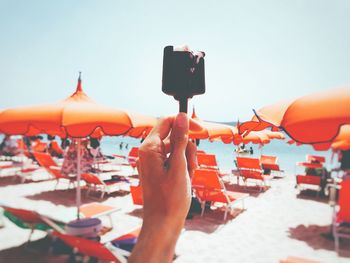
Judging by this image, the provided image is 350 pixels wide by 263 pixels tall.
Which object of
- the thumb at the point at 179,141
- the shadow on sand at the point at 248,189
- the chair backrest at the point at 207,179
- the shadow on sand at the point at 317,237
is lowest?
the shadow on sand at the point at 248,189

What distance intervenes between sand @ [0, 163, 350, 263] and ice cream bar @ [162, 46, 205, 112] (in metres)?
4.15

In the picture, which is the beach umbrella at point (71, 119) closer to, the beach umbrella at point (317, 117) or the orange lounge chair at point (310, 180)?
the beach umbrella at point (317, 117)

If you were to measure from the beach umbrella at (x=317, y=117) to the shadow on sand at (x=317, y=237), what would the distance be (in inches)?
158

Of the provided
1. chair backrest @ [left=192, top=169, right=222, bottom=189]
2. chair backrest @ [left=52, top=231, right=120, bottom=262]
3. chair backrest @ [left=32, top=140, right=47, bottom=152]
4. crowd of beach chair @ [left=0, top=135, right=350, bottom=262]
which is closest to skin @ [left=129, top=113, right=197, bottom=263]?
crowd of beach chair @ [left=0, top=135, right=350, bottom=262]

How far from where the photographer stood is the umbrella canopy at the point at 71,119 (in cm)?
389

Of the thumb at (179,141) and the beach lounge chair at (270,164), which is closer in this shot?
the thumb at (179,141)

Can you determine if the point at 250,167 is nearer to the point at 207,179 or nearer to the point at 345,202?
the point at 207,179

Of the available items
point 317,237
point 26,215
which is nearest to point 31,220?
point 26,215

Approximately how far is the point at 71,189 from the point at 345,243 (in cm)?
845

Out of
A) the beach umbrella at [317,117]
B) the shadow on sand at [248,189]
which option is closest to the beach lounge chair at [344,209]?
the beach umbrella at [317,117]

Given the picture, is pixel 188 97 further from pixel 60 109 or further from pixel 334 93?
pixel 60 109

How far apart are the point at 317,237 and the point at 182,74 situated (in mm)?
6167

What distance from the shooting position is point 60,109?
401 centimetres

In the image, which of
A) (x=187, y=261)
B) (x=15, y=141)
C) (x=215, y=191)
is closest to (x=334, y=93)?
(x=187, y=261)
